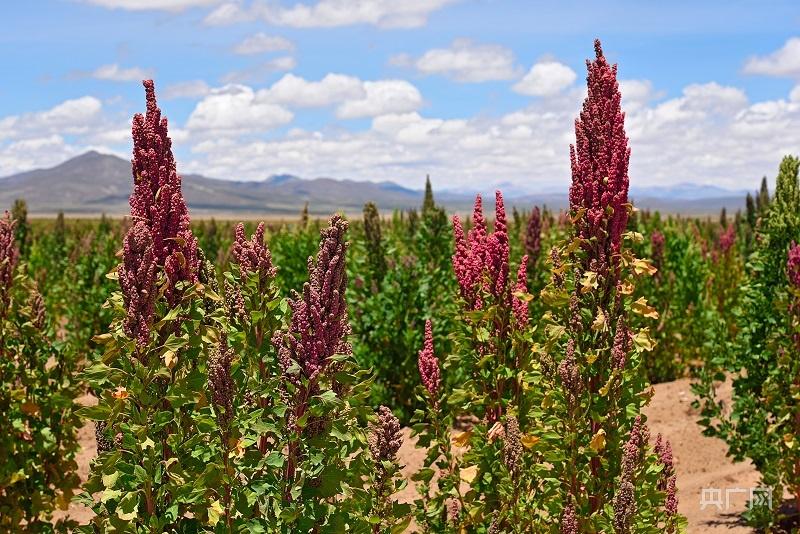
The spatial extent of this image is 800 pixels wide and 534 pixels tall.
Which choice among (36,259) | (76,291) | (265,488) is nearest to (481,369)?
(265,488)

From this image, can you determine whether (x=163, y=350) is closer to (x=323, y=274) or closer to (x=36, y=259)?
(x=323, y=274)

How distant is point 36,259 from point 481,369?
18211mm

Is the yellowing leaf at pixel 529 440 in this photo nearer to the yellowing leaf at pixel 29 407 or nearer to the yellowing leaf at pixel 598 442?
the yellowing leaf at pixel 598 442

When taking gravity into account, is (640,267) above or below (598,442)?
above

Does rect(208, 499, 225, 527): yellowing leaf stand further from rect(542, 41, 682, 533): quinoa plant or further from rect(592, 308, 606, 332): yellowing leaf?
rect(592, 308, 606, 332): yellowing leaf

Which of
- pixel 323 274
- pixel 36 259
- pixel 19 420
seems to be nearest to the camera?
pixel 323 274

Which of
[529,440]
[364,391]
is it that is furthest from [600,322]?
[364,391]

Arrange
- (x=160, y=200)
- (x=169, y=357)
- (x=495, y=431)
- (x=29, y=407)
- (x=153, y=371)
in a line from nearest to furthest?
1. (x=153, y=371)
2. (x=169, y=357)
3. (x=160, y=200)
4. (x=495, y=431)
5. (x=29, y=407)

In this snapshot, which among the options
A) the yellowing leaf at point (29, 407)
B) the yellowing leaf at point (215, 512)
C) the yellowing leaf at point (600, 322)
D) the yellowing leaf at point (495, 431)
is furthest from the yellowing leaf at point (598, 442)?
the yellowing leaf at point (29, 407)

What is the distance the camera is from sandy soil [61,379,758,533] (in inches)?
299

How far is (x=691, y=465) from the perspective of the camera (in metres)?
9.48

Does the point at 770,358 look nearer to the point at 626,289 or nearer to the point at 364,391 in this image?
the point at 626,289

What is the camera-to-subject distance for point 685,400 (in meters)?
11.7

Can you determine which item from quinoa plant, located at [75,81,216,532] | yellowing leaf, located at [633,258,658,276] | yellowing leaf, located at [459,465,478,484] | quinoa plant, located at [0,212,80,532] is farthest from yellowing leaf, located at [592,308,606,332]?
quinoa plant, located at [0,212,80,532]
